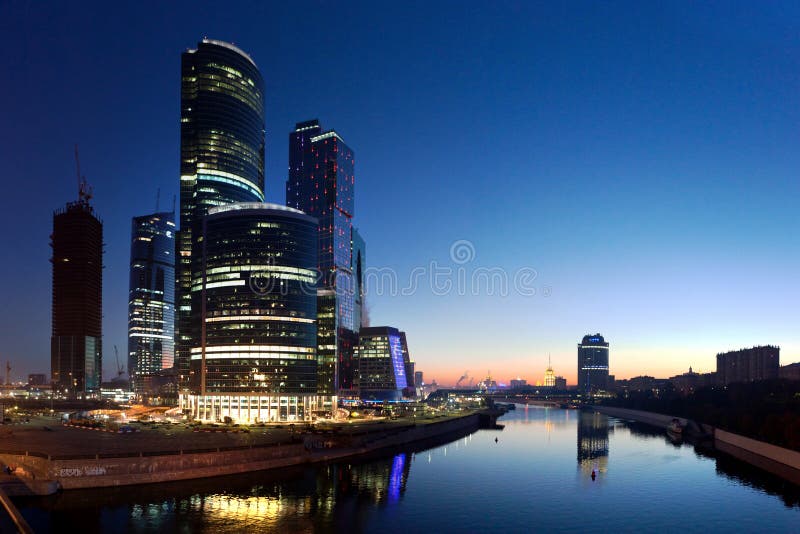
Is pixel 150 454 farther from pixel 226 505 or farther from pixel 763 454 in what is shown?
pixel 763 454

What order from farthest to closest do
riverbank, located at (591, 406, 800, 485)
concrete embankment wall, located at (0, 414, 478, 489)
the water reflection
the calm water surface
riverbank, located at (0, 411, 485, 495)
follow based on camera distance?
riverbank, located at (591, 406, 800, 485) → riverbank, located at (0, 411, 485, 495) → concrete embankment wall, located at (0, 414, 478, 489) → the calm water surface → the water reflection

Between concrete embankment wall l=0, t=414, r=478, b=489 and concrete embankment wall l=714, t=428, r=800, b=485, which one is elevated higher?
concrete embankment wall l=0, t=414, r=478, b=489

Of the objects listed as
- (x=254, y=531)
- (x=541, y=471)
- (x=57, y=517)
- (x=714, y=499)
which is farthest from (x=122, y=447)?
(x=714, y=499)

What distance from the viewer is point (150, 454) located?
99.2 meters

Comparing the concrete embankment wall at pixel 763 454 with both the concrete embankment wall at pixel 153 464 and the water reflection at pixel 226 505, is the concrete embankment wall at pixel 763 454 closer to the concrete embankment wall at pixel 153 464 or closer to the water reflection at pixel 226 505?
the water reflection at pixel 226 505

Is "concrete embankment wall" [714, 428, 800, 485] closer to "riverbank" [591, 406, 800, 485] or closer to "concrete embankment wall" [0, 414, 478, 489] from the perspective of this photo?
"riverbank" [591, 406, 800, 485]

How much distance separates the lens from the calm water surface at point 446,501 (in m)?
78.5

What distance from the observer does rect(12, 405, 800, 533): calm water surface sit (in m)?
78.5

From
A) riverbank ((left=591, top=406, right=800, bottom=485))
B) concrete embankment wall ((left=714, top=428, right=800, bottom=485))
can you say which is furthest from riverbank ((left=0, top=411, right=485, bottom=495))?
concrete embankment wall ((left=714, top=428, right=800, bottom=485))

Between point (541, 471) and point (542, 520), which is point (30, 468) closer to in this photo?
point (542, 520)

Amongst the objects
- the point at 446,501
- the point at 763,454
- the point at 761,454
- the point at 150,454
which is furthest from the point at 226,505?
the point at 761,454

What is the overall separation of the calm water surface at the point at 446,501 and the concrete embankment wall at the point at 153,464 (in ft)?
9.21

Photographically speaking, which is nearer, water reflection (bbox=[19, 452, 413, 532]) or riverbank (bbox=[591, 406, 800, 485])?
water reflection (bbox=[19, 452, 413, 532])

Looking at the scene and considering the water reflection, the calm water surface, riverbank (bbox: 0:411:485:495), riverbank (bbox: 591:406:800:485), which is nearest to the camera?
the water reflection
